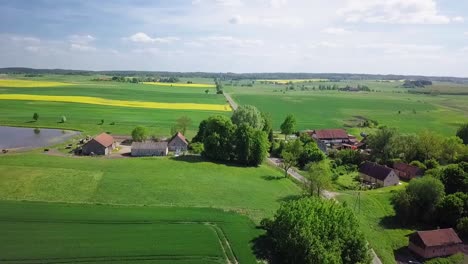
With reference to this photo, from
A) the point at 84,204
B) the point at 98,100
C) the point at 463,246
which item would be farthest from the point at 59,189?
the point at 98,100

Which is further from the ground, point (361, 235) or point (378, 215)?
point (361, 235)

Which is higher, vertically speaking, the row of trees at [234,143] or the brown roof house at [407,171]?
the row of trees at [234,143]

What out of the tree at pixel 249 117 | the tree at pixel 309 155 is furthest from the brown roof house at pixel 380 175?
the tree at pixel 249 117

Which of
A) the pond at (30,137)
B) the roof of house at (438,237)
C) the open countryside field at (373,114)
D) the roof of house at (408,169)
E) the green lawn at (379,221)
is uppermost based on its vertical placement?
the open countryside field at (373,114)

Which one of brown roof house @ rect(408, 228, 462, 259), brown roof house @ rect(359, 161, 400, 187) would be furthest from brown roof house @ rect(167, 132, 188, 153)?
brown roof house @ rect(408, 228, 462, 259)

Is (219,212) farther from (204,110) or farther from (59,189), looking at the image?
(204,110)

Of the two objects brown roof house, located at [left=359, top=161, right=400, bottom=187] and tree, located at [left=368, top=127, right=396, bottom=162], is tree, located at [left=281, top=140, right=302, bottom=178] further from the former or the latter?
tree, located at [left=368, top=127, right=396, bottom=162]

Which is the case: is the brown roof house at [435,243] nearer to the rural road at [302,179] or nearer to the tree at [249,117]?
the rural road at [302,179]

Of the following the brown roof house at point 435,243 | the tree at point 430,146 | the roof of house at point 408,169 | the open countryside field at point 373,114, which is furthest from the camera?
the open countryside field at point 373,114
